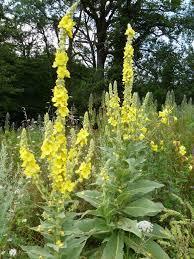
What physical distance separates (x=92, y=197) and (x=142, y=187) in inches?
17.0

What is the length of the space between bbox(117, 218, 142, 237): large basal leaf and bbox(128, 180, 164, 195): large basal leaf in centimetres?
24

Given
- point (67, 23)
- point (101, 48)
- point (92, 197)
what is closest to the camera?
point (67, 23)

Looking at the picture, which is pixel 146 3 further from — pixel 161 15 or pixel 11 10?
pixel 11 10

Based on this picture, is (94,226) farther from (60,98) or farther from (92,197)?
(60,98)

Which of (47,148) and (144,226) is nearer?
(47,148)

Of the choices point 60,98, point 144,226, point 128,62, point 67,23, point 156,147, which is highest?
point 67,23

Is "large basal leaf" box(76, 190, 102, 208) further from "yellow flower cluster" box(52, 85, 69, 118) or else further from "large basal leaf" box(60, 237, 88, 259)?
"yellow flower cluster" box(52, 85, 69, 118)

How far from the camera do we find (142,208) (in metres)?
3.87

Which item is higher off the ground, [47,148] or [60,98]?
[60,98]

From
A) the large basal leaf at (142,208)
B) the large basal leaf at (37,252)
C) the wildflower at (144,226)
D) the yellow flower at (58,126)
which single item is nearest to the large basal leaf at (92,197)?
the large basal leaf at (142,208)

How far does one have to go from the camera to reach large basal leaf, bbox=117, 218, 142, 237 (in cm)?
362

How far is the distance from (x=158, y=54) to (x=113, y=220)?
19.6m

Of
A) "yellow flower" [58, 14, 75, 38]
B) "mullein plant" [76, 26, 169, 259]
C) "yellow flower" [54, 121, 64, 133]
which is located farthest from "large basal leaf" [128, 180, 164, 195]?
"yellow flower" [58, 14, 75, 38]

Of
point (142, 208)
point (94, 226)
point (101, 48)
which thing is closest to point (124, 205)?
point (142, 208)
